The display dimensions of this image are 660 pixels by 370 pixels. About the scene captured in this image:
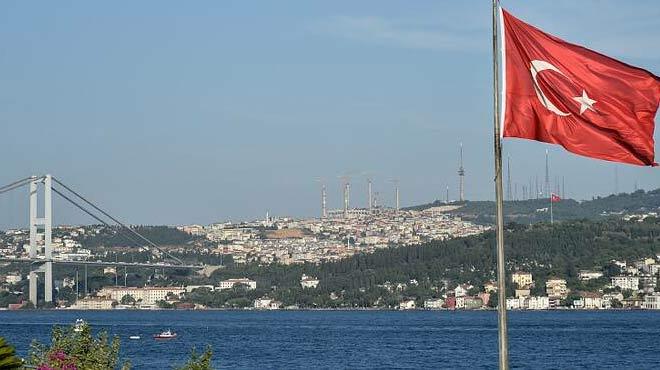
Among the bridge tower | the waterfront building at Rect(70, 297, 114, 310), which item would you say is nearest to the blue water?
the bridge tower

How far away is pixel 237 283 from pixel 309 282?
818 cm

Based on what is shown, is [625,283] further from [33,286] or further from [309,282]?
[33,286]

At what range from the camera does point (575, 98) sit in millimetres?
9898

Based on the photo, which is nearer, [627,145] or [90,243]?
[627,145]

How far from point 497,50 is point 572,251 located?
138 metres

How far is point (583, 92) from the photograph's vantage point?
9.88 meters

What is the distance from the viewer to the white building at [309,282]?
151 metres

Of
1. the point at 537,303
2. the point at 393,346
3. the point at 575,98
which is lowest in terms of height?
the point at 393,346

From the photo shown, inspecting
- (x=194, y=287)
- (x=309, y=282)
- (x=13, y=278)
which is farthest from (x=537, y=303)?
(x=13, y=278)

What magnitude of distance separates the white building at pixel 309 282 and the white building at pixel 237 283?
4.77 meters

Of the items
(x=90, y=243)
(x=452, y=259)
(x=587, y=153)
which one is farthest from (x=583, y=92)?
(x=90, y=243)

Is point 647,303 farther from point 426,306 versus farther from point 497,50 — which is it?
point 497,50

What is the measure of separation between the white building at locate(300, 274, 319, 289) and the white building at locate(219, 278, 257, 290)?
4.77 meters

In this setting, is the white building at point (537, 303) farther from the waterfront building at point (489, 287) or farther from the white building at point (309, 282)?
the white building at point (309, 282)
